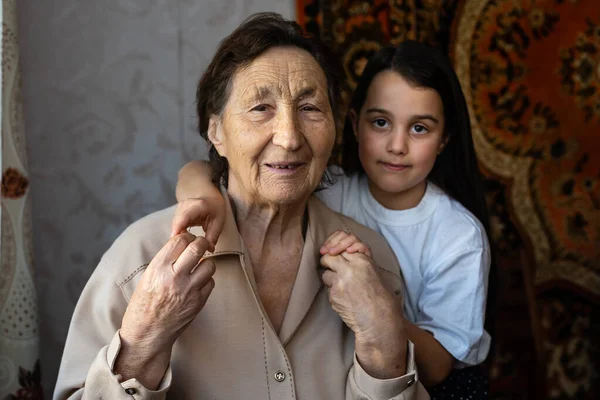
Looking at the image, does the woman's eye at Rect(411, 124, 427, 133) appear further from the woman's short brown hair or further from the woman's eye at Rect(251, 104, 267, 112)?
the woman's eye at Rect(251, 104, 267, 112)

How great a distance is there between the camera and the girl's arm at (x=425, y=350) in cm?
191

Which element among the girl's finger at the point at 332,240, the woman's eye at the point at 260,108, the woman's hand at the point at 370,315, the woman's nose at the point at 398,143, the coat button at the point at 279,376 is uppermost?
the woman's eye at the point at 260,108

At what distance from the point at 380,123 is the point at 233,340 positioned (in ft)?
2.73

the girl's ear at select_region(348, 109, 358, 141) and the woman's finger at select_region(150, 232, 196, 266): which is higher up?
Answer: the girl's ear at select_region(348, 109, 358, 141)

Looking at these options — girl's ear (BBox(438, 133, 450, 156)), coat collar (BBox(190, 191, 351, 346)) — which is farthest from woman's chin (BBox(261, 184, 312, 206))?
girl's ear (BBox(438, 133, 450, 156))

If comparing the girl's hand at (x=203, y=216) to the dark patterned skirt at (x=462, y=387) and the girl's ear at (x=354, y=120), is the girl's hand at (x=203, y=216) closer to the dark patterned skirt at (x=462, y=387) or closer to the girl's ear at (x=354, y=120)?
the girl's ear at (x=354, y=120)

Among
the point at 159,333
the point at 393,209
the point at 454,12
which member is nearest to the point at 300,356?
the point at 159,333

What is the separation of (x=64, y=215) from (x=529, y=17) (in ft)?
6.51

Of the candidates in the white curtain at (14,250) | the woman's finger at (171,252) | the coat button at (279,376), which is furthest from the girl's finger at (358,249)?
the white curtain at (14,250)

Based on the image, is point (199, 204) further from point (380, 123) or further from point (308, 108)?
point (380, 123)

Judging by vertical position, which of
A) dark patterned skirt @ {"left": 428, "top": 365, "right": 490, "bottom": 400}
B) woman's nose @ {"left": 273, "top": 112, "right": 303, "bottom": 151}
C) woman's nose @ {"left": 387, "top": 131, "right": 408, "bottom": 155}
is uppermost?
woman's nose @ {"left": 273, "top": 112, "right": 303, "bottom": 151}

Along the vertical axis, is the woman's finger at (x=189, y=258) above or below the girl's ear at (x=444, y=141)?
below

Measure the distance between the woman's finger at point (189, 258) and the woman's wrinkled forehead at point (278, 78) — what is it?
0.40 meters

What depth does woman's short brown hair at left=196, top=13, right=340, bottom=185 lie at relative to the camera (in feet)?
6.13
